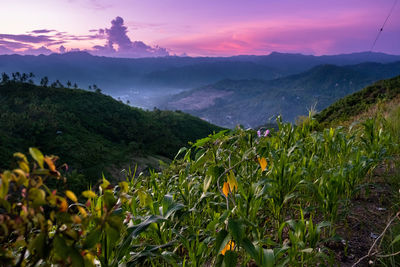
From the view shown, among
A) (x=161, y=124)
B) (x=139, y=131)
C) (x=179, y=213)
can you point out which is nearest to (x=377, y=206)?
(x=179, y=213)

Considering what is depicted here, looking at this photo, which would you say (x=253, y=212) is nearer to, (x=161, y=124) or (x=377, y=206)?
(x=377, y=206)

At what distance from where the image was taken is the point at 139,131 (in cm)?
7219

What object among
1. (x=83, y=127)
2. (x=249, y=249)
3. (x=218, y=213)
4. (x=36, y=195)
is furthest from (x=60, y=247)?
(x=83, y=127)

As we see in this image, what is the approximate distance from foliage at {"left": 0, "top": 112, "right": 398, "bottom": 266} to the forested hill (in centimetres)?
4373

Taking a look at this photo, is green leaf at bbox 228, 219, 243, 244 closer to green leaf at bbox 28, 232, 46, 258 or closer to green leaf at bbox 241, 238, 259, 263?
green leaf at bbox 241, 238, 259, 263

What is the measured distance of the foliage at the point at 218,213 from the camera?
98cm

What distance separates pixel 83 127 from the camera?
217 ft

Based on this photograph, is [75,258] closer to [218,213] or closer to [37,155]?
[37,155]

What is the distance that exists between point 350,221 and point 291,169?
76 cm

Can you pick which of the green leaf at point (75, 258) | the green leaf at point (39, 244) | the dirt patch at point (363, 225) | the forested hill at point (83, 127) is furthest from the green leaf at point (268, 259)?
the forested hill at point (83, 127)

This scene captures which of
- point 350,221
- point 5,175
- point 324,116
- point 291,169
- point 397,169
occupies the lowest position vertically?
point 324,116

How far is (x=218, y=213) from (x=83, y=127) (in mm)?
69358

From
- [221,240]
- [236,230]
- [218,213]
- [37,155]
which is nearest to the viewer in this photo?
[37,155]

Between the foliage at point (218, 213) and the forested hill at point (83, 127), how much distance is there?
43729mm
